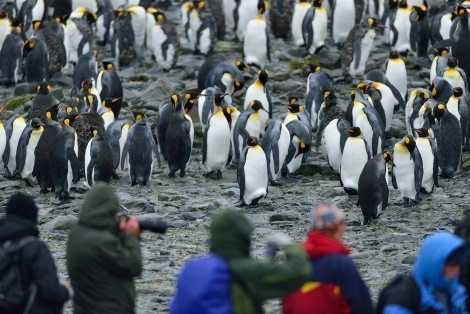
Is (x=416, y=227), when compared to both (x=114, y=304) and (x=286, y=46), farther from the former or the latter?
(x=286, y=46)

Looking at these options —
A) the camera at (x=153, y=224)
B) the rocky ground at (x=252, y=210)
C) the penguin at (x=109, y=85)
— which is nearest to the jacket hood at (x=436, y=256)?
the camera at (x=153, y=224)

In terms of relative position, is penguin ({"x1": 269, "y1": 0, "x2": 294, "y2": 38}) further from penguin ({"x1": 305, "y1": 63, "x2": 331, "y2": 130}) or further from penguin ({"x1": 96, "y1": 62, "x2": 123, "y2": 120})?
penguin ({"x1": 96, "y1": 62, "x2": 123, "y2": 120})

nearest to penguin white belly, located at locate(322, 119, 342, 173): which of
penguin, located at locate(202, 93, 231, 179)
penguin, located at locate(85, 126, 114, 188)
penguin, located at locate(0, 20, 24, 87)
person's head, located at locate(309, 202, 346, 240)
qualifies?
penguin, located at locate(202, 93, 231, 179)

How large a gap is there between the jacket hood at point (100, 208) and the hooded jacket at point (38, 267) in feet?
0.96

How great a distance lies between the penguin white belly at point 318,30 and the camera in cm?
2113

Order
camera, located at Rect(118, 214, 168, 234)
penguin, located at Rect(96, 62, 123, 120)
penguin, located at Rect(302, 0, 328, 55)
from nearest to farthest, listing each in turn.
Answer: camera, located at Rect(118, 214, 168, 234) → penguin, located at Rect(96, 62, 123, 120) → penguin, located at Rect(302, 0, 328, 55)

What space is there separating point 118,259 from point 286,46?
17151 millimetres

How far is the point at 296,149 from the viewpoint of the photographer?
1481 cm

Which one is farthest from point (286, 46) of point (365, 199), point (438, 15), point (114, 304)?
point (114, 304)

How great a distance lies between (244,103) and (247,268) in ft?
42.8

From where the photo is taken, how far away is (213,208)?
41.1 feet

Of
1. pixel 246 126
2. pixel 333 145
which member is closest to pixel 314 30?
pixel 246 126

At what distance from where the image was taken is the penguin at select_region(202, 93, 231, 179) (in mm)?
15047

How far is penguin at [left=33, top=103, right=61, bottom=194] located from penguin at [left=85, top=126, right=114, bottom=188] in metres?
0.51
